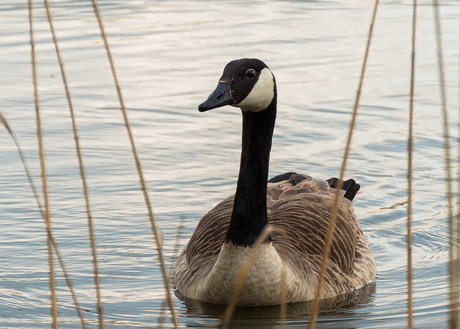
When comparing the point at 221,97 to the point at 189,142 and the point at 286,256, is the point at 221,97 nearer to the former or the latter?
the point at 286,256

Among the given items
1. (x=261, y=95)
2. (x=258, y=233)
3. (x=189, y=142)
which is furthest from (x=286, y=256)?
(x=189, y=142)

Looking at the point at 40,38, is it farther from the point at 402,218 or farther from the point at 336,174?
the point at 402,218

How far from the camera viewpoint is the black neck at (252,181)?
6242 millimetres

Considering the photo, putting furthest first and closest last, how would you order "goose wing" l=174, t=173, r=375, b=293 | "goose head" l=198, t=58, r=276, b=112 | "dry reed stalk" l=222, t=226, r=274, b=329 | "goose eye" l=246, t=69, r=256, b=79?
"goose wing" l=174, t=173, r=375, b=293
"goose eye" l=246, t=69, r=256, b=79
"goose head" l=198, t=58, r=276, b=112
"dry reed stalk" l=222, t=226, r=274, b=329

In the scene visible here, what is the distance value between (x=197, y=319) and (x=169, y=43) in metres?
10.2

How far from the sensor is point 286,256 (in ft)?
21.8

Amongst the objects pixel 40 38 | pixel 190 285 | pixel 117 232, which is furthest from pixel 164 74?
pixel 190 285

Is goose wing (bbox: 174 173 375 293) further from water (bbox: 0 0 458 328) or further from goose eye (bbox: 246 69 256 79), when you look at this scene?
goose eye (bbox: 246 69 256 79)

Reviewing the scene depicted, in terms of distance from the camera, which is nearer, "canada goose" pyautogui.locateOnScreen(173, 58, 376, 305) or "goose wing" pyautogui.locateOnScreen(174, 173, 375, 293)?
"canada goose" pyautogui.locateOnScreen(173, 58, 376, 305)

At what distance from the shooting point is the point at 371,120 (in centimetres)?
1162

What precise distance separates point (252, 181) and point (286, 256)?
758 mm

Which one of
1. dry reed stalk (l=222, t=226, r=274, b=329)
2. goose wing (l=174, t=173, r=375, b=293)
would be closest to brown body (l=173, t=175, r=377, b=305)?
goose wing (l=174, t=173, r=375, b=293)

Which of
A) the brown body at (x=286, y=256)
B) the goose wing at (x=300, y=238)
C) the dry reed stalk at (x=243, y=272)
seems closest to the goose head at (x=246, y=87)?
the brown body at (x=286, y=256)

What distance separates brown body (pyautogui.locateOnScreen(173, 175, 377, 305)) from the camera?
623 centimetres
